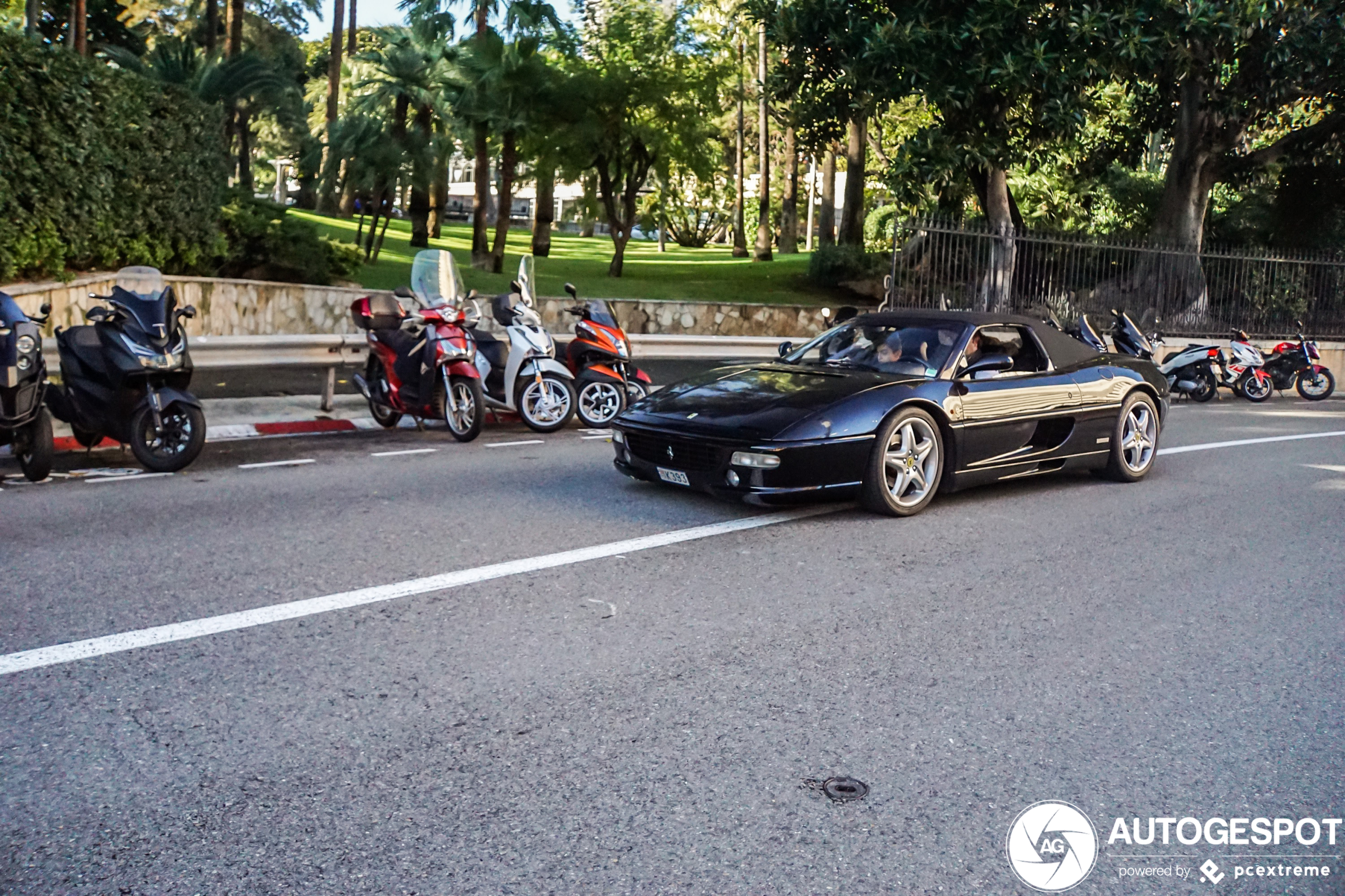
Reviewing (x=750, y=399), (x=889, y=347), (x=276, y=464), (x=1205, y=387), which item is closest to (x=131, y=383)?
(x=276, y=464)

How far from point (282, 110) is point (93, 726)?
1366 inches

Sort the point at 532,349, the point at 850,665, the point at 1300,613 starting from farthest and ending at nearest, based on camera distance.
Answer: the point at 532,349 → the point at 1300,613 → the point at 850,665

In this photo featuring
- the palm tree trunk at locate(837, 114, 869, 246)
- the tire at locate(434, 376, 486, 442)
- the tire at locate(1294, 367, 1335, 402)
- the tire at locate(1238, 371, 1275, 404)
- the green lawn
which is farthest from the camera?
the palm tree trunk at locate(837, 114, 869, 246)

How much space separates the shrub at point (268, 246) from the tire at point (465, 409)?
1067 centimetres

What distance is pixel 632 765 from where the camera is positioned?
3.86 m

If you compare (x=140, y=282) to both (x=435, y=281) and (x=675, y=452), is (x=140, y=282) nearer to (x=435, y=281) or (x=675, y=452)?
(x=435, y=281)

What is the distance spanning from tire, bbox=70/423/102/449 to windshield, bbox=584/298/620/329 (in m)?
4.59

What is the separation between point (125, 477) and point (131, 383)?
69cm

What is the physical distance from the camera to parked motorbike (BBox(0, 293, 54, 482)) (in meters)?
7.88

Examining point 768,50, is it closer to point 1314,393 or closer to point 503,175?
point 503,175

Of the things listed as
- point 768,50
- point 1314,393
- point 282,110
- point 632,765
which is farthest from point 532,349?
point 768,50

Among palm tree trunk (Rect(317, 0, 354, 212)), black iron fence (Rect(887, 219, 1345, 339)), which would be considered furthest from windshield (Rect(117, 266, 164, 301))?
palm tree trunk (Rect(317, 0, 354, 212))

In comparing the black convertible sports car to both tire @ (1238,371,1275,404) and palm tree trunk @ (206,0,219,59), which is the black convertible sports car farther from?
palm tree trunk @ (206,0,219,59)

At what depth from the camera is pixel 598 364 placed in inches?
473
